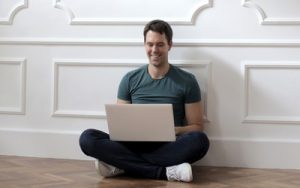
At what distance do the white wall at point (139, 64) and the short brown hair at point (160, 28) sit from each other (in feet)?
0.57

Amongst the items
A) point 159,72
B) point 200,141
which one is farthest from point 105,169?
point 159,72

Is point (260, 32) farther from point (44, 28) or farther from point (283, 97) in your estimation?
point (44, 28)

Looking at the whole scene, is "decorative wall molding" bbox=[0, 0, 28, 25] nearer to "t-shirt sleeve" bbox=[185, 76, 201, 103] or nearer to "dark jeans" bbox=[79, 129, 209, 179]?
"dark jeans" bbox=[79, 129, 209, 179]

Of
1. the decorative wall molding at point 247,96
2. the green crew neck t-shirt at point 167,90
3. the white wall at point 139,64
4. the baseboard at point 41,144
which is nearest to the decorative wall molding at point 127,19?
the white wall at point 139,64

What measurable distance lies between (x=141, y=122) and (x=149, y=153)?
7.0 inches

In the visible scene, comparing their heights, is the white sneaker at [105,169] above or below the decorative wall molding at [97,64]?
below

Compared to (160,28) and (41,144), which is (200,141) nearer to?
(160,28)

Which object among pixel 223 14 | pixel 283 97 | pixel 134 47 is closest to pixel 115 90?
pixel 134 47

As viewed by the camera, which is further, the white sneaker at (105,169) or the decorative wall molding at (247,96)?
the decorative wall molding at (247,96)

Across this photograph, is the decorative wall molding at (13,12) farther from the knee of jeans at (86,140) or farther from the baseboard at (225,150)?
the knee of jeans at (86,140)

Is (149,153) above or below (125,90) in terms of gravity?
below

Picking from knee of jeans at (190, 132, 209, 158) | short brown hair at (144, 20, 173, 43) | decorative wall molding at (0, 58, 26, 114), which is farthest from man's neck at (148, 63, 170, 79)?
decorative wall molding at (0, 58, 26, 114)

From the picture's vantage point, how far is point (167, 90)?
249cm

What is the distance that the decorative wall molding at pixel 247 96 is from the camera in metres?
2.55
